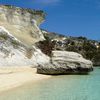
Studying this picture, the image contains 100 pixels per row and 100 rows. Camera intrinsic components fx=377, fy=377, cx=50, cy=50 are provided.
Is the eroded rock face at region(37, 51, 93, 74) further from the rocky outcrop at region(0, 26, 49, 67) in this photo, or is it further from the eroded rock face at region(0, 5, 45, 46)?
the eroded rock face at region(0, 5, 45, 46)

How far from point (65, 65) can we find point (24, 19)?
2801 centimetres

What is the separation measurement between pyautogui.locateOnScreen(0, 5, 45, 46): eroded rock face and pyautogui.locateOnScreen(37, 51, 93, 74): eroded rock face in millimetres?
20939

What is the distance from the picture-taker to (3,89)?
20.8 m

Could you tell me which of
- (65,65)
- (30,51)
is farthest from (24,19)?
(65,65)

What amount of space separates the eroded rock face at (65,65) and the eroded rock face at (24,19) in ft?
68.7

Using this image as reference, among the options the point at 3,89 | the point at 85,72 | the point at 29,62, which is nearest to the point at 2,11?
the point at 29,62

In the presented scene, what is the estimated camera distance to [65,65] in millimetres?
34094

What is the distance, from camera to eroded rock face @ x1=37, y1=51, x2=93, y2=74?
33.8 meters

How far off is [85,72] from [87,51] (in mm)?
33048

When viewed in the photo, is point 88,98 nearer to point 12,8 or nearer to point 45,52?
point 45,52

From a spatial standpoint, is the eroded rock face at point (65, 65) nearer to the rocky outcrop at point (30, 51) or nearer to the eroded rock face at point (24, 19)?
the rocky outcrop at point (30, 51)

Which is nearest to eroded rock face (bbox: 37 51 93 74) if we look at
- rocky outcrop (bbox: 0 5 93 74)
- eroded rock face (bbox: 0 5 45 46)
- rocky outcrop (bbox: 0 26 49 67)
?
rocky outcrop (bbox: 0 5 93 74)

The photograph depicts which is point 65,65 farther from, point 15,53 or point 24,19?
point 24,19

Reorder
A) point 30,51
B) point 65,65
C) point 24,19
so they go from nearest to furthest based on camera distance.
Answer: point 65,65
point 30,51
point 24,19
